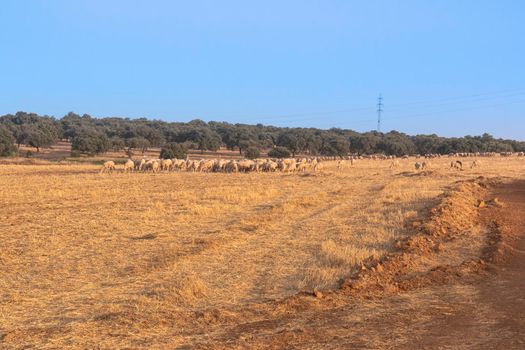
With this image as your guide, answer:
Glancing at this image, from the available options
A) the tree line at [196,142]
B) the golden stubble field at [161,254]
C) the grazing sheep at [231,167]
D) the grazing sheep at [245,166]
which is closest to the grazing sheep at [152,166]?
the grazing sheep at [231,167]

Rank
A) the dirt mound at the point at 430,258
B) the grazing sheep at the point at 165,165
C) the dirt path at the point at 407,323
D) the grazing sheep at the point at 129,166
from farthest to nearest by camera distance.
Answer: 1. the grazing sheep at the point at 165,165
2. the grazing sheep at the point at 129,166
3. the dirt mound at the point at 430,258
4. the dirt path at the point at 407,323

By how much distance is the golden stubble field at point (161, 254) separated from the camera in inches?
282

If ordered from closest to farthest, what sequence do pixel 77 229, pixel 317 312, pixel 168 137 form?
pixel 317 312 → pixel 77 229 → pixel 168 137

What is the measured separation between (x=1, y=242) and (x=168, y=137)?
8514 cm

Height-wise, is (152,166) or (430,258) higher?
(152,166)

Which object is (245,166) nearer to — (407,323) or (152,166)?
(152,166)

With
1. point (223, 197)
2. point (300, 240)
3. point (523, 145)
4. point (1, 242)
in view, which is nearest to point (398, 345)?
point (300, 240)

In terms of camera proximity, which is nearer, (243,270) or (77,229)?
(243,270)

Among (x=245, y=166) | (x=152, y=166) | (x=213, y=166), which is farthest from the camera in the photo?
(x=213, y=166)

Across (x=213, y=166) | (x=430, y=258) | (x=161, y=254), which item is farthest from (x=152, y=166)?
(x=430, y=258)

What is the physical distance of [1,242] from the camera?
1292 cm

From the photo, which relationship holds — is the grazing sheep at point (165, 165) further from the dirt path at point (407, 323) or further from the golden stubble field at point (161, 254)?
the dirt path at point (407, 323)

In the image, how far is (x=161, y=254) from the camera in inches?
451

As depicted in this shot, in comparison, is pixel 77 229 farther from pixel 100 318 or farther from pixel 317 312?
pixel 317 312
